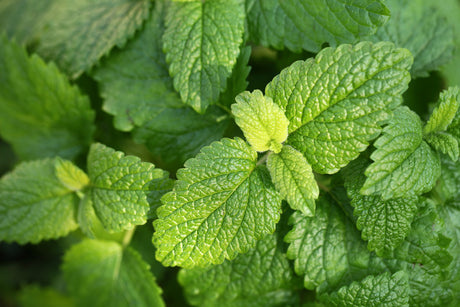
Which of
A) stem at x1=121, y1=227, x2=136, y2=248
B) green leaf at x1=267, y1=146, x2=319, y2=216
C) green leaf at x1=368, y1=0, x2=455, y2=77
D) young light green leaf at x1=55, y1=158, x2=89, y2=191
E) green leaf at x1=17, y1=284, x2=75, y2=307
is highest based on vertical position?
green leaf at x1=368, y1=0, x2=455, y2=77

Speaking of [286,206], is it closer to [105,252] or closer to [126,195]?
[126,195]

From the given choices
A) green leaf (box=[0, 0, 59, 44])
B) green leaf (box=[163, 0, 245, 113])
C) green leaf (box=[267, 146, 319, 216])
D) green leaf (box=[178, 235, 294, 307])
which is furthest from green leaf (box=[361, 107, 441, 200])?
green leaf (box=[0, 0, 59, 44])

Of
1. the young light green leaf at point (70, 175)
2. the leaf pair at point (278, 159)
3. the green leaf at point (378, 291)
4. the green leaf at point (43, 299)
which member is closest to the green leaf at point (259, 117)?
the leaf pair at point (278, 159)

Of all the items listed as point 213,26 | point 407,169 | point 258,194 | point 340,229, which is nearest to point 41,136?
point 213,26

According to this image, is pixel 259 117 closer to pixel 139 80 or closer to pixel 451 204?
pixel 139 80

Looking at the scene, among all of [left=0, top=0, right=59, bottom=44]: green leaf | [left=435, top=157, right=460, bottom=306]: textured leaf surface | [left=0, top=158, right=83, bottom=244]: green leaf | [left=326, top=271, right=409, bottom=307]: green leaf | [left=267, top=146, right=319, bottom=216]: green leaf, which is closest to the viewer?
[left=267, top=146, right=319, bottom=216]: green leaf

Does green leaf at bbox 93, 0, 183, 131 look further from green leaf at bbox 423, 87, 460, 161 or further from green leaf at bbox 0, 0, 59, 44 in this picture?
green leaf at bbox 423, 87, 460, 161

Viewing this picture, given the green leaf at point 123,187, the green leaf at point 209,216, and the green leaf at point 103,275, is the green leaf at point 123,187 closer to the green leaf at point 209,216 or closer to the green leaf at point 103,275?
the green leaf at point 209,216
